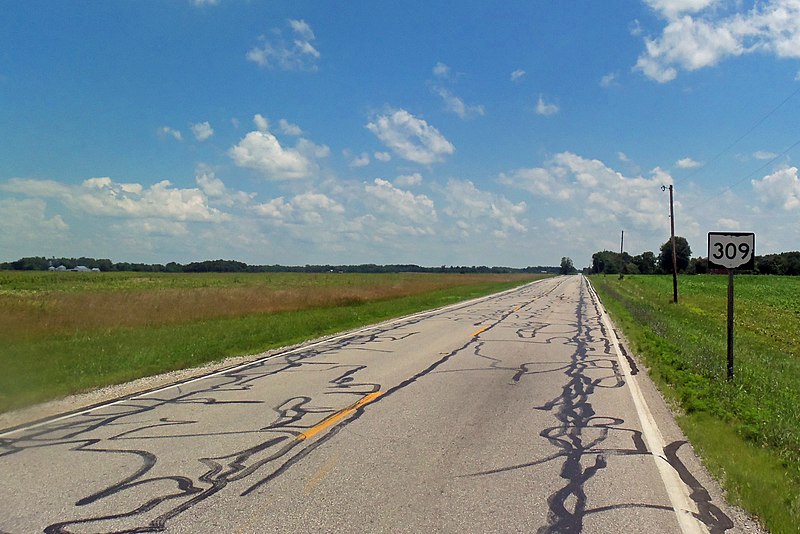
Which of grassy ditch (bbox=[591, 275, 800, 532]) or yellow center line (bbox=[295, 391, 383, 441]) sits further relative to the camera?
yellow center line (bbox=[295, 391, 383, 441])

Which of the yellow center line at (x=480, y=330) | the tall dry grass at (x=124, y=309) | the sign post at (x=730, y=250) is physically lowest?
the yellow center line at (x=480, y=330)

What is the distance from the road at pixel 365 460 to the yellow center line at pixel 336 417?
4 cm

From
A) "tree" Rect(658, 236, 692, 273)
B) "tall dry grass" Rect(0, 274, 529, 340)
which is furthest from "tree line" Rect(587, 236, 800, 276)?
"tall dry grass" Rect(0, 274, 529, 340)

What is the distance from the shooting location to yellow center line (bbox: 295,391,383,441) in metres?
7.11

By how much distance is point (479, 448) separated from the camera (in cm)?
664

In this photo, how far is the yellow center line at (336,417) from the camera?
23.3ft

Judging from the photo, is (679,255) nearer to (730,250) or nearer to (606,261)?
(606,261)

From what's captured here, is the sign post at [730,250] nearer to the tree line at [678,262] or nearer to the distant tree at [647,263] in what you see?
the tree line at [678,262]

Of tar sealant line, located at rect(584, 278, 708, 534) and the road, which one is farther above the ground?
the road

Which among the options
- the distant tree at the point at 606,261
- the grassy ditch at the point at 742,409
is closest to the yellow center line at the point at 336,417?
the grassy ditch at the point at 742,409

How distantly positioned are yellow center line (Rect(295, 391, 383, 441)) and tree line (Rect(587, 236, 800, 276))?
99.0 meters

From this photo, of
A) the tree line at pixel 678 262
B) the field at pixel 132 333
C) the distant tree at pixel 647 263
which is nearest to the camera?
the field at pixel 132 333

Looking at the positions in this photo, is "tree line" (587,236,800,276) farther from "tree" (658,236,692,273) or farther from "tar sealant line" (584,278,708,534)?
"tar sealant line" (584,278,708,534)

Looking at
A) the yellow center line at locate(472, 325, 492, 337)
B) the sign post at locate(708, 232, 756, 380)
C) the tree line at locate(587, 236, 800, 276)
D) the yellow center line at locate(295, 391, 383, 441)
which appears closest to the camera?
the yellow center line at locate(295, 391, 383, 441)
